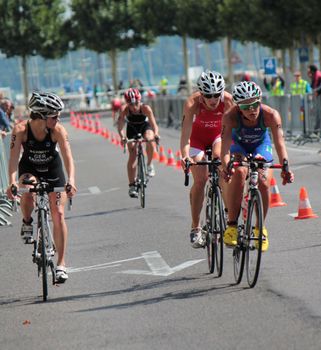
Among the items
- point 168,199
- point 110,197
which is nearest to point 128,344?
point 168,199

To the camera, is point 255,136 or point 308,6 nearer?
point 255,136

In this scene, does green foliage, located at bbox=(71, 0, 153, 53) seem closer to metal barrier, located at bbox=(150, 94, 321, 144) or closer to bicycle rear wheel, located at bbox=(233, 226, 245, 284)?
metal barrier, located at bbox=(150, 94, 321, 144)

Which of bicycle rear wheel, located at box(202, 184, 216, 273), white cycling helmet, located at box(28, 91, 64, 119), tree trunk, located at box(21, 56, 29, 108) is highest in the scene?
white cycling helmet, located at box(28, 91, 64, 119)

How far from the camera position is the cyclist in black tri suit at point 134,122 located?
19.8 m

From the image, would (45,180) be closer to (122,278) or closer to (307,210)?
(122,278)

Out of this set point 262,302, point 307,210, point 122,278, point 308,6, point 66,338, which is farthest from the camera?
point 308,6

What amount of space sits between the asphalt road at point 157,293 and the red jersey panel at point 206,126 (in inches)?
45.2

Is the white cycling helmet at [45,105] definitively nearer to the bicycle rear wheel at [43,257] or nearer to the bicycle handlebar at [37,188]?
the bicycle handlebar at [37,188]

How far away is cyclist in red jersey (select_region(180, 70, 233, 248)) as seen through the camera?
11719 mm

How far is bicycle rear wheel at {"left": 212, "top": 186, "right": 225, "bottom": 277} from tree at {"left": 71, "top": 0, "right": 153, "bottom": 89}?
82.0 m

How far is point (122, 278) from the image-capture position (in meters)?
11.6

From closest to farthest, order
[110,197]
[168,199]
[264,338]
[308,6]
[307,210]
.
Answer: [264,338] → [307,210] → [168,199] → [110,197] → [308,6]

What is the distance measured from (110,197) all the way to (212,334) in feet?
43.6

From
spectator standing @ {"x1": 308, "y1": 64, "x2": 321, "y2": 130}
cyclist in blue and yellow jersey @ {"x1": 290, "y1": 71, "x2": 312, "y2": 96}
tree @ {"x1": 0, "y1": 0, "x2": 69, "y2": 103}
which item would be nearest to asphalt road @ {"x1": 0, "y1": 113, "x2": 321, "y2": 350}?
spectator standing @ {"x1": 308, "y1": 64, "x2": 321, "y2": 130}
